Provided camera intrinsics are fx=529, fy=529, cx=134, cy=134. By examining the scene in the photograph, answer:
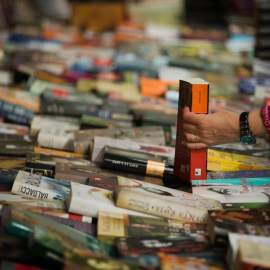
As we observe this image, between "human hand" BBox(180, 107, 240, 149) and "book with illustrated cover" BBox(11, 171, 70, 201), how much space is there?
52 centimetres

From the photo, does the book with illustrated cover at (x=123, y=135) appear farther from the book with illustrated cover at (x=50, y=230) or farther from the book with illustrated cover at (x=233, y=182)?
the book with illustrated cover at (x=50, y=230)

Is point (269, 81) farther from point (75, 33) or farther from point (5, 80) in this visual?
point (75, 33)

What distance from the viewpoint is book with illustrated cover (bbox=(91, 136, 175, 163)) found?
2.38m

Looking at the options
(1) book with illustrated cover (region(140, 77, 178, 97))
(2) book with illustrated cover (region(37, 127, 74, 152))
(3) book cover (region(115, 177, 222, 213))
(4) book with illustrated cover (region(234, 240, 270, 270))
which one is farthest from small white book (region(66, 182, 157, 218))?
(1) book with illustrated cover (region(140, 77, 178, 97))

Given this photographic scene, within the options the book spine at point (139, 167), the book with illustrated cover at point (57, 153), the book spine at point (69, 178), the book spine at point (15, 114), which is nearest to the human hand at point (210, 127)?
the book spine at point (139, 167)

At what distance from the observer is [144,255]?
1604 millimetres

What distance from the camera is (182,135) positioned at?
2135 mm

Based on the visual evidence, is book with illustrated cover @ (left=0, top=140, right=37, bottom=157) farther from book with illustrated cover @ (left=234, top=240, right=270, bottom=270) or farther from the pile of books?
book with illustrated cover @ (left=234, top=240, right=270, bottom=270)

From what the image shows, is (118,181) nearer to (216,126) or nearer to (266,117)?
(216,126)

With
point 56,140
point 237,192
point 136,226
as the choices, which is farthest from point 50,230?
point 56,140

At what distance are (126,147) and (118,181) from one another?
372 mm

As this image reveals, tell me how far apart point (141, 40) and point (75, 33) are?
0.86 m

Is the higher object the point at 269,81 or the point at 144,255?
the point at 269,81

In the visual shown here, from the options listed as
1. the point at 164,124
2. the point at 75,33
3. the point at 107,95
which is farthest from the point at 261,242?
the point at 75,33
